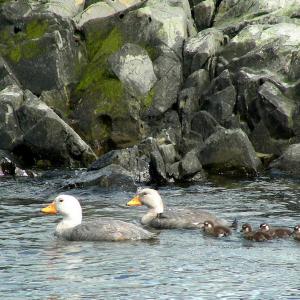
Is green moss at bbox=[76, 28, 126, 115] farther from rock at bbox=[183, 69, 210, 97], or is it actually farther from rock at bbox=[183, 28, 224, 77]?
rock at bbox=[183, 28, 224, 77]

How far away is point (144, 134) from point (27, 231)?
54.3ft

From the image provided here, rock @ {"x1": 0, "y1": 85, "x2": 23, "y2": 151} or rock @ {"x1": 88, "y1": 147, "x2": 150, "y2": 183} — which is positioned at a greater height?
rock @ {"x1": 0, "y1": 85, "x2": 23, "y2": 151}

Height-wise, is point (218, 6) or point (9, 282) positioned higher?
point (218, 6)

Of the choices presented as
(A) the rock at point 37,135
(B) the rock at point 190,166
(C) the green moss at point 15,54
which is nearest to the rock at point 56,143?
(A) the rock at point 37,135

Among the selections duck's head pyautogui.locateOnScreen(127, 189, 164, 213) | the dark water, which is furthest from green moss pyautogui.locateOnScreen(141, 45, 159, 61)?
duck's head pyautogui.locateOnScreen(127, 189, 164, 213)

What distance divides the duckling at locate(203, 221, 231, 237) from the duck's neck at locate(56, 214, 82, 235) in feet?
8.98

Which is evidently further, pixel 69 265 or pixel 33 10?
pixel 33 10

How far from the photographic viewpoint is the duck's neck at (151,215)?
22.4m

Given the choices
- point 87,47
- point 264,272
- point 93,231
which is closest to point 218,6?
point 87,47

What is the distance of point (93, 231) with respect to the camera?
19984 millimetres

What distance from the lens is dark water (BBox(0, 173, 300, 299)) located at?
15.6 metres

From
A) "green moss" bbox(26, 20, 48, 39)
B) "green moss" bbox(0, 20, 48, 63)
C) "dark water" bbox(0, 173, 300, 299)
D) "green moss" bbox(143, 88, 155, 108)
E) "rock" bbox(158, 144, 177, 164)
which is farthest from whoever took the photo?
"green moss" bbox(26, 20, 48, 39)

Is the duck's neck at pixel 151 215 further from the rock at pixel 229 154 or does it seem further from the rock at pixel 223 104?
the rock at pixel 223 104

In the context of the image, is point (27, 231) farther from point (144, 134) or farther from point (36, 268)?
point (144, 134)
